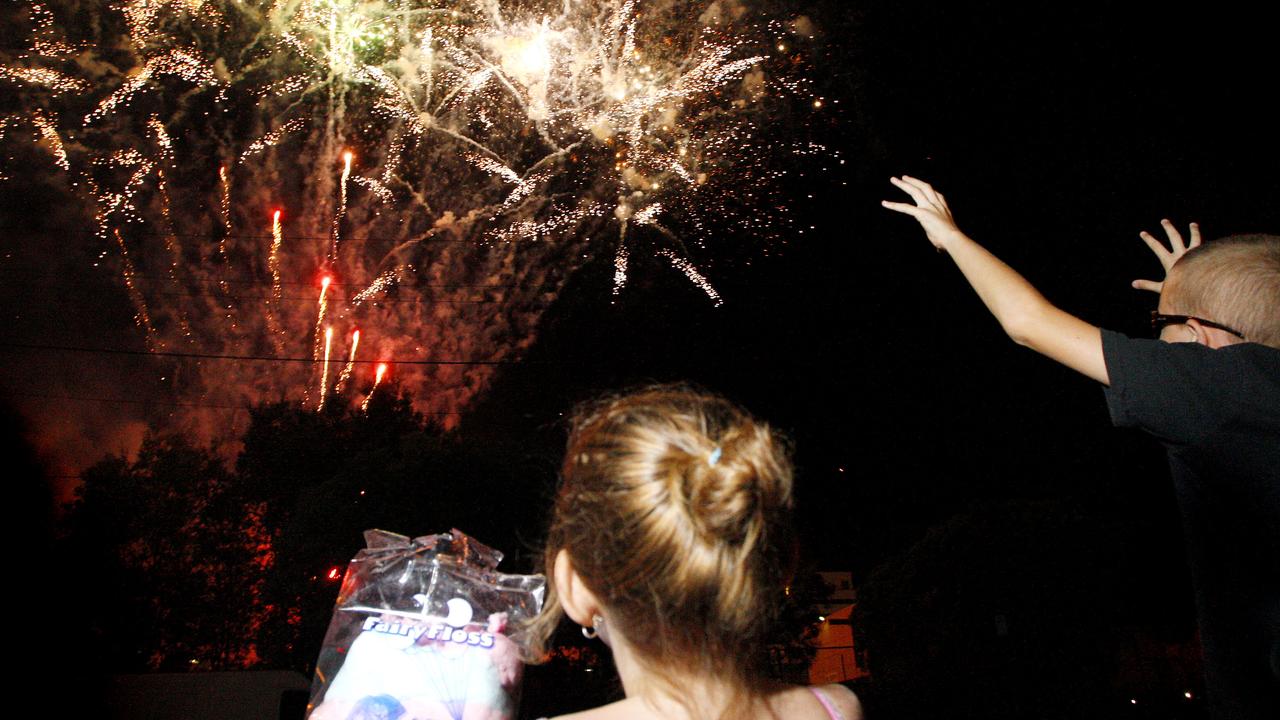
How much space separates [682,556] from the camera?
1166mm

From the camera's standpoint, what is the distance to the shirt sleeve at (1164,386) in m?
1.49

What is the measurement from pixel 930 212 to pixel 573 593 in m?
1.59

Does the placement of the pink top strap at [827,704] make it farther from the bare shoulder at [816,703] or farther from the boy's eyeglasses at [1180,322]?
the boy's eyeglasses at [1180,322]

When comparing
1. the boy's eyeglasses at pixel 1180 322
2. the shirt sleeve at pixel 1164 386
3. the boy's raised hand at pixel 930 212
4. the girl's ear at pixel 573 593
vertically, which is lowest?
the girl's ear at pixel 573 593

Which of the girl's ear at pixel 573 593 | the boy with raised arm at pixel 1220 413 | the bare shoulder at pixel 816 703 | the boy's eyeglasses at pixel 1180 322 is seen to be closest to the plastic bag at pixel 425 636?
the girl's ear at pixel 573 593

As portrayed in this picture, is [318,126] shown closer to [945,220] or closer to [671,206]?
[671,206]

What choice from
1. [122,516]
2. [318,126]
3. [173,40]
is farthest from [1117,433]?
[122,516]

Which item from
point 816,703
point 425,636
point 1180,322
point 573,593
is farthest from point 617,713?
point 1180,322

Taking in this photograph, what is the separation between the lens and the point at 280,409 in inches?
909

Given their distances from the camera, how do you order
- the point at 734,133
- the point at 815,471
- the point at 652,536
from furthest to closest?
the point at 815,471 → the point at 734,133 → the point at 652,536

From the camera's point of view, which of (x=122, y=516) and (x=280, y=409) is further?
(x=122, y=516)

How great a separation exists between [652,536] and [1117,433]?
9841mm

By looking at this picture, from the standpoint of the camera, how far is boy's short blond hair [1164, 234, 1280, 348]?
1.63m

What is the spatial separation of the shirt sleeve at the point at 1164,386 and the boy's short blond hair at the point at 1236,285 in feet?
0.77
